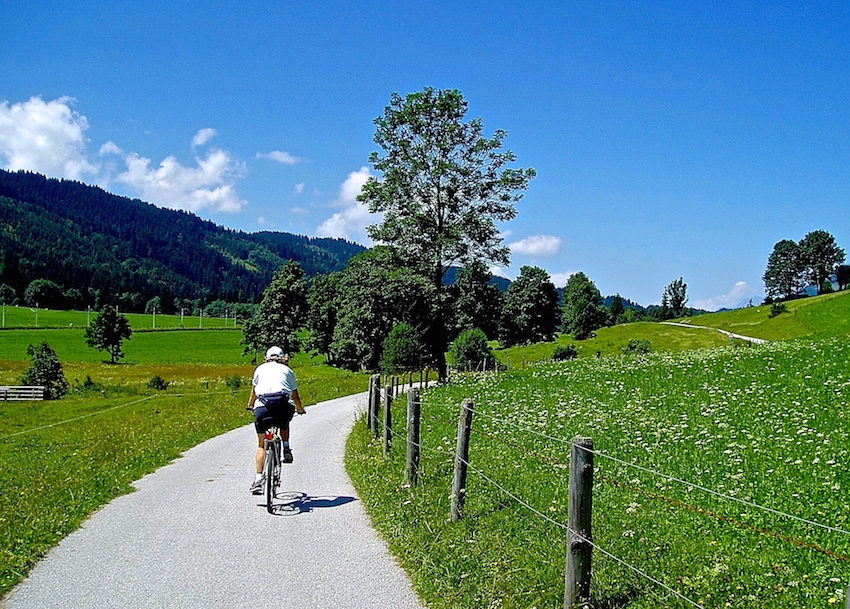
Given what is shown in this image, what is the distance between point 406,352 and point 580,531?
32.7 m

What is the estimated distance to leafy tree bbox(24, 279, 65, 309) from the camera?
18550 cm

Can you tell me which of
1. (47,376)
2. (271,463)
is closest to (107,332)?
(47,376)

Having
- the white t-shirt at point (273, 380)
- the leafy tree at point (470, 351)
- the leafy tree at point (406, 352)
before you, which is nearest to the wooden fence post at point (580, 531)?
the white t-shirt at point (273, 380)

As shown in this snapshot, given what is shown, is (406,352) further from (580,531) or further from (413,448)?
(580,531)

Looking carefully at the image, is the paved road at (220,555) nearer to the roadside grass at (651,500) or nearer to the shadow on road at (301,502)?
the shadow on road at (301,502)

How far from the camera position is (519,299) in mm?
104812

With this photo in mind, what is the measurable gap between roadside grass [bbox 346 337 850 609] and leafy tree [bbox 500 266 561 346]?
84.1 metres

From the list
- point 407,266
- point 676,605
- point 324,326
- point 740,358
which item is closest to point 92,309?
point 324,326

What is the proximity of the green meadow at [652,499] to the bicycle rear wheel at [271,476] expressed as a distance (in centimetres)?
155

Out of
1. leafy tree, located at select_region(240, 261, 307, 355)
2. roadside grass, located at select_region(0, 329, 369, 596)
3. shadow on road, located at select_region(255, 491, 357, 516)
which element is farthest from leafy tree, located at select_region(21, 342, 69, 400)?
shadow on road, located at select_region(255, 491, 357, 516)

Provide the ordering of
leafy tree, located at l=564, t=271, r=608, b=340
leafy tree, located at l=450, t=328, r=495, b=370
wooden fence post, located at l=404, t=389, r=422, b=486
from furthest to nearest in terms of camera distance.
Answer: leafy tree, located at l=564, t=271, r=608, b=340 → leafy tree, located at l=450, t=328, r=495, b=370 → wooden fence post, located at l=404, t=389, r=422, b=486

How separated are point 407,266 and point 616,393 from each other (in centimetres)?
1586

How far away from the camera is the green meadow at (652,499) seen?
6336mm

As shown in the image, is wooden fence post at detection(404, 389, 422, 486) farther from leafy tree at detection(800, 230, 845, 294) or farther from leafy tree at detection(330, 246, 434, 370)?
leafy tree at detection(800, 230, 845, 294)
